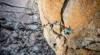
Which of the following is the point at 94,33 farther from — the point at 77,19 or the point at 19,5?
the point at 19,5

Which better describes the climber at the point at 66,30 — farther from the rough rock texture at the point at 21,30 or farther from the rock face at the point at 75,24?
the rough rock texture at the point at 21,30

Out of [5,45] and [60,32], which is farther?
[5,45]

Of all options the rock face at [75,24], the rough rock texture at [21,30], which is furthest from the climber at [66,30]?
the rough rock texture at [21,30]

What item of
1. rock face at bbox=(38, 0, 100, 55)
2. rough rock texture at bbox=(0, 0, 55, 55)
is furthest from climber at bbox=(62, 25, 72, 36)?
rough rock texture at bbox=(0, 0, 55, 55)

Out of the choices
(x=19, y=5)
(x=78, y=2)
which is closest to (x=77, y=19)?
(x=78, y=2)

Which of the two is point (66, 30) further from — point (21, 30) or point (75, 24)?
point (21, 30)

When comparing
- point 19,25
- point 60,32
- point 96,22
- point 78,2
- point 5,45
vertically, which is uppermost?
point 78,2

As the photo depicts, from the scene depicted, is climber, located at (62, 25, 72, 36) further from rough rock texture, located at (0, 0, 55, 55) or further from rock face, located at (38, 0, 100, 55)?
rough rock texture, located at (0, 0, 55, 55)
